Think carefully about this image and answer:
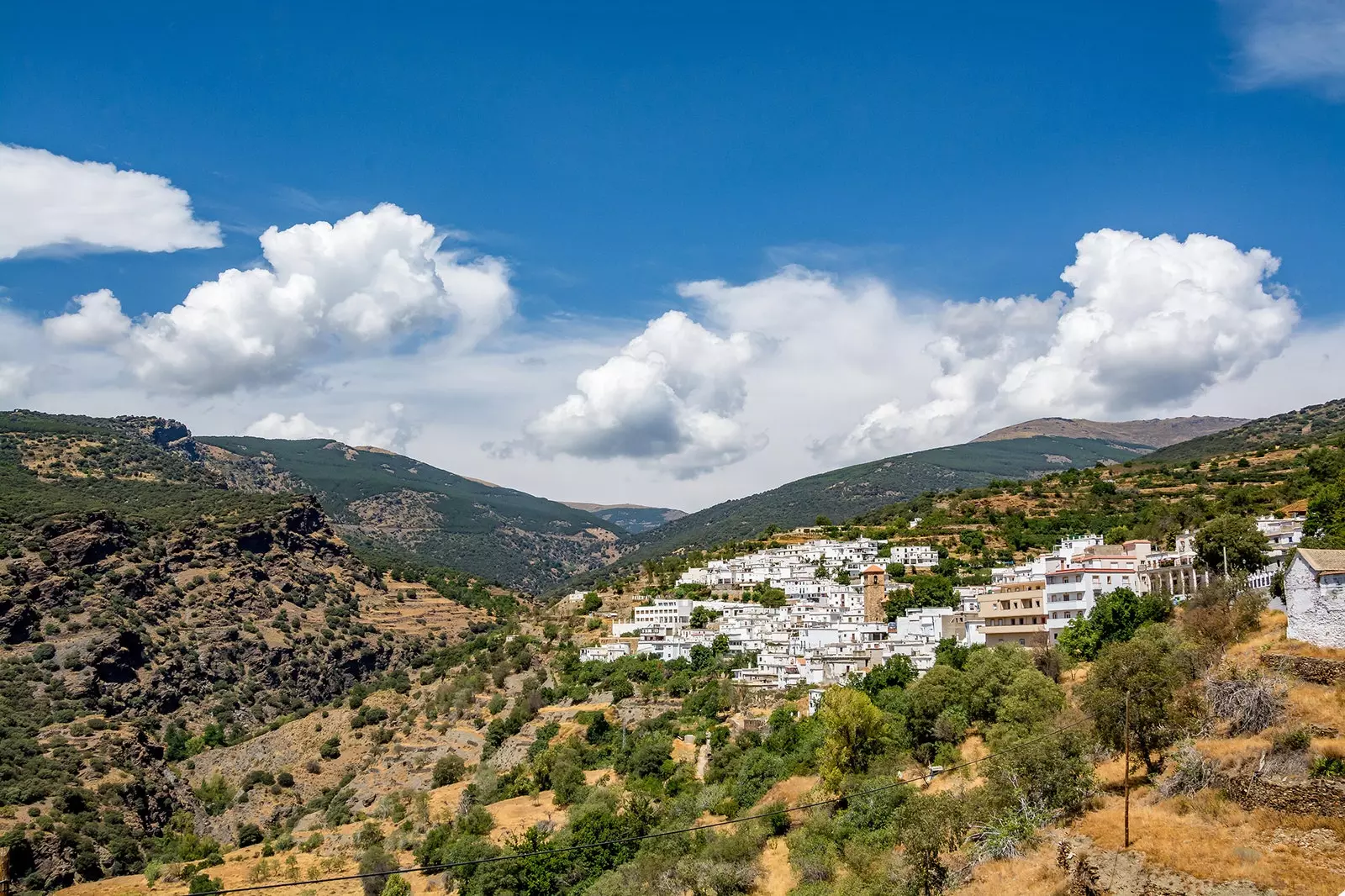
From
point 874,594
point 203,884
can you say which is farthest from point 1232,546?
point 203,884

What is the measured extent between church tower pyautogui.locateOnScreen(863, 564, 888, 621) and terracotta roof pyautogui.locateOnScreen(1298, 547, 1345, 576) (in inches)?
1509

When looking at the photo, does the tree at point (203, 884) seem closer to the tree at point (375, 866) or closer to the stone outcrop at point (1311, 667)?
the tree at point (375, 866)

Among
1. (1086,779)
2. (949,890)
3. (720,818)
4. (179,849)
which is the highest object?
(1086,779)

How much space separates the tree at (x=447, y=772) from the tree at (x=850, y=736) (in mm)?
25050

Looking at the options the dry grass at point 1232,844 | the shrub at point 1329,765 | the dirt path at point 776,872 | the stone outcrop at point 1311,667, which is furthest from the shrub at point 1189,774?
the dirt path at point 776,872

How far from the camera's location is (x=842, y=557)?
267 feet

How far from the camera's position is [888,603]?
206ft

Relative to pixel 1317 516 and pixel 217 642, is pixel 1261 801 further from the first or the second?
A: pixel 217 642

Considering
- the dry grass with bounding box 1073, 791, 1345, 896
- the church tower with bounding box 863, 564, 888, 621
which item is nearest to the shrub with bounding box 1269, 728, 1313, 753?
the dry grass with bounding box 1073, 791, 1345, 896

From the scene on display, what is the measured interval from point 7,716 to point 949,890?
186 ft

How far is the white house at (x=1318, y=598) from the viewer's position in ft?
81.2

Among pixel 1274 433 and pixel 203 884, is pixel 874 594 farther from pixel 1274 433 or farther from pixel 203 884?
pixel 1274 433

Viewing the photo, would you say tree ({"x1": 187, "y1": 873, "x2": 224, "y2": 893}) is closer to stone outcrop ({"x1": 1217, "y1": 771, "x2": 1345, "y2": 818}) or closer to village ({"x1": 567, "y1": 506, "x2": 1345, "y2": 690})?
village ({"x1": 567, "y1": 506, "x2": 1345, "y2": 690})

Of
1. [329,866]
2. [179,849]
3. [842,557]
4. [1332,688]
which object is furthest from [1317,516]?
[179,849]
